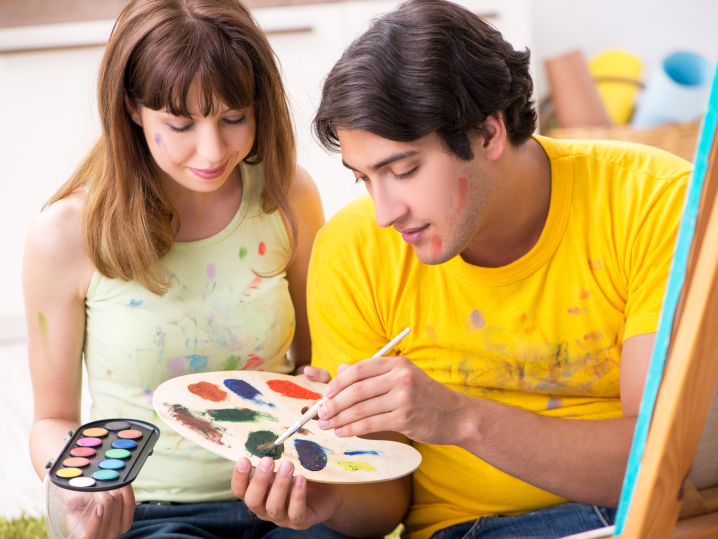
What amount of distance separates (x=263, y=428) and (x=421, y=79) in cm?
55

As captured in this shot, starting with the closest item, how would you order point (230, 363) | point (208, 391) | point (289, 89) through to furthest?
point (208, 391)
point (230, 363)
point (289, 89)

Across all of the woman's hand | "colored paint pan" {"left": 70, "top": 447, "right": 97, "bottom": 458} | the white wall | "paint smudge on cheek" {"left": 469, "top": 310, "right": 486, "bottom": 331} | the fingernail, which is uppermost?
the white wall

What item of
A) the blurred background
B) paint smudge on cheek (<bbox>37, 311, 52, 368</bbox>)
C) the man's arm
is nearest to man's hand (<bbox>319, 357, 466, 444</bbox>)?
the man's arm

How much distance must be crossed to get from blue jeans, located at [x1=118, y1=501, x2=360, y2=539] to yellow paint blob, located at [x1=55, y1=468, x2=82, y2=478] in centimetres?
24

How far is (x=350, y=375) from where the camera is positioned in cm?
84

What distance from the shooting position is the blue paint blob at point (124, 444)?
90 cm

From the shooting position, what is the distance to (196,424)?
84cm

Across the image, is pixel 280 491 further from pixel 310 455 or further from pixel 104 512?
pixel 104 512

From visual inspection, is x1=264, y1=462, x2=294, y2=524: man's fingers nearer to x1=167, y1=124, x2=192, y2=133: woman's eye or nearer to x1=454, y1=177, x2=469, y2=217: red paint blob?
x1=454, y1=177, x2=469, y2=217: red paint blob

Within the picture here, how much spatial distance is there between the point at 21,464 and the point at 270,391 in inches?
45.3

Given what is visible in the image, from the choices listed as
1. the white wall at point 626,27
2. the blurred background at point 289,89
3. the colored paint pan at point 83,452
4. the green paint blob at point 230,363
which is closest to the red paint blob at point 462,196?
the green paint blob at point 230,363

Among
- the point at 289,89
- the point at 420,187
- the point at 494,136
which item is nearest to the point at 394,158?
the point at 420,187

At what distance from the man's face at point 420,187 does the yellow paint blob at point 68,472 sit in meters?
0.52

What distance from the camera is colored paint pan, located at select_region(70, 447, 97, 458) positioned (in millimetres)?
873
